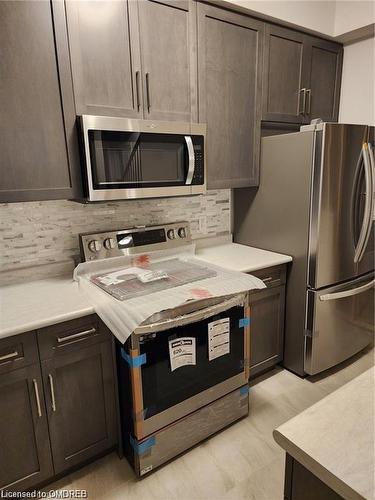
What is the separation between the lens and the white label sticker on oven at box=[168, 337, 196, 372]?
152 cm

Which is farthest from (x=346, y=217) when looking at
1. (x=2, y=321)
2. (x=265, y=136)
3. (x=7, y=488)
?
(x=7, y=488)

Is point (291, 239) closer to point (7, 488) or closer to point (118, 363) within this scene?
point (118, 363)

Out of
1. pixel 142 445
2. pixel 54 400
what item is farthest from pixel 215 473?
pixel 54 400

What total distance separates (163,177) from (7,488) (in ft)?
5.19

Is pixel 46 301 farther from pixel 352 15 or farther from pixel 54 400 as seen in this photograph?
pixel 352 15

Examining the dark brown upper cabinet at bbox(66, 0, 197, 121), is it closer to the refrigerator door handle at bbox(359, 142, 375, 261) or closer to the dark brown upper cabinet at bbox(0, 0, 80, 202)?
the dark brown upper cabinet at bbox(0, 0, 80, 202)

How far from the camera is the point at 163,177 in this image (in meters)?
1.78

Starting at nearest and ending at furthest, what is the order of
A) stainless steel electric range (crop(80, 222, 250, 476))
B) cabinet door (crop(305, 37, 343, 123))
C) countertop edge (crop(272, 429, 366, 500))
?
countertop edge (crop(272, 429, 366, 500))
stainless steel electric range (crop(80, 222, 250, 476))
cabinet door (crop(305, 37, 343, 123))

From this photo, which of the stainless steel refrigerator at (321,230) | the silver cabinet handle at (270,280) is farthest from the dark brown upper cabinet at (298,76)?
the silver cabinet handle at (270,280)

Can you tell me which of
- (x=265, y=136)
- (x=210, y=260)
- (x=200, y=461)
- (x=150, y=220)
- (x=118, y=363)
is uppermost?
(x=265, y=136)

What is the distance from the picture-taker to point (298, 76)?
89.6 inches

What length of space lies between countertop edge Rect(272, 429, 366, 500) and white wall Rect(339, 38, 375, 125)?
2.64 meters

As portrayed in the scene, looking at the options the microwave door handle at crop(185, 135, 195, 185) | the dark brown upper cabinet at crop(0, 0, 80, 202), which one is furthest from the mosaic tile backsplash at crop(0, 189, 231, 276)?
the microwave door handle at crop(185, 135, 195, 185)

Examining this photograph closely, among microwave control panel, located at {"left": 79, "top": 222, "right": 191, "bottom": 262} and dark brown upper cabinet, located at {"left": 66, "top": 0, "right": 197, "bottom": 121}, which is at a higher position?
dark brown upper cabinet, located at {"left": 66, "top": 0, "right": 197, "bottom": 121}
